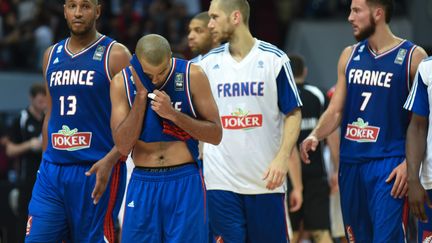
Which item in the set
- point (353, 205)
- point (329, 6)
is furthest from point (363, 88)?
point (329, 6)

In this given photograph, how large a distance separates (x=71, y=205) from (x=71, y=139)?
541 millimetres

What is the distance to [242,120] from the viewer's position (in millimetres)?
8172

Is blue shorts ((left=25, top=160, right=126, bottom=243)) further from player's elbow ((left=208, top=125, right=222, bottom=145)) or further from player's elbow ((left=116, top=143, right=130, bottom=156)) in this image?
player's elbow ((left=208, top=125, right=222, bottom=145))

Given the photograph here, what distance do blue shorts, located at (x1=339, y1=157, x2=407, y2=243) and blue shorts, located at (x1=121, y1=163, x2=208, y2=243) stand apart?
1569 millimetres

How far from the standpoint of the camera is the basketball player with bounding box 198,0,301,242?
26.6 feet

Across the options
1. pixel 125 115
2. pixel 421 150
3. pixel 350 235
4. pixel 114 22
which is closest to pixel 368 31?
pixel 421 150

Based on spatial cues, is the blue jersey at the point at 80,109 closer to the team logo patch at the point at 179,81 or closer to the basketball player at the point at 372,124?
the team logo patch at the point at 179,81

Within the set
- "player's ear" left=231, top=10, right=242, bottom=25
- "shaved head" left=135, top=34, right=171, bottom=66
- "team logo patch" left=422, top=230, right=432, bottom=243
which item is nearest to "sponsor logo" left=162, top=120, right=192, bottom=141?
"shaved head" left=135, top=34, right=171, bottom=66

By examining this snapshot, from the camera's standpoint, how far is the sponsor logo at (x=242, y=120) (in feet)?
26.7

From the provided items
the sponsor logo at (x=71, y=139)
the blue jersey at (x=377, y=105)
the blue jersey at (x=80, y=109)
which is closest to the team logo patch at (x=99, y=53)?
the blue jersey at (x=80, y=109)

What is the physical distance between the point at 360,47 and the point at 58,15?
11.9 meters

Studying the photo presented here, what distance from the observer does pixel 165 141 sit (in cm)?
700

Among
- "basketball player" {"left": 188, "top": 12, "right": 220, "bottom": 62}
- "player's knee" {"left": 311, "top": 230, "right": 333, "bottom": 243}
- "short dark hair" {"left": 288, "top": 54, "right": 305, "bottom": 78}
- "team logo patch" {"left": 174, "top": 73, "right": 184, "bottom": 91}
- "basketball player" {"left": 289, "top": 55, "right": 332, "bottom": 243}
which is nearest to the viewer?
"team logo patch" {"left": 174, "top": 73, "right": 184, "bottom": 91}

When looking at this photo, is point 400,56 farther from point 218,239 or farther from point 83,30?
point 83,30
